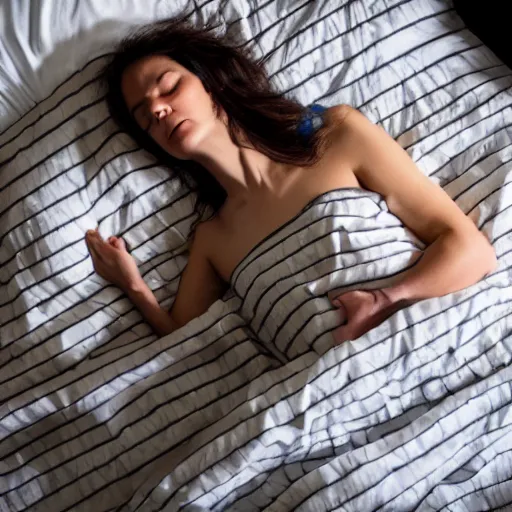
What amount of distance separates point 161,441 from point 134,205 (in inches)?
17.8

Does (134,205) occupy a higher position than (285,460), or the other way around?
(134,205)

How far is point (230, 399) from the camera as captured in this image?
46.1 inches

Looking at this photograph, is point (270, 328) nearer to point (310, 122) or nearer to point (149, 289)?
point (149, 289)

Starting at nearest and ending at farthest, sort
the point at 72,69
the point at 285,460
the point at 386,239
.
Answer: the point at 285,460 → the point at 386,239 → the point at 72,69

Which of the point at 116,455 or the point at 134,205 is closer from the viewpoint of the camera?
the point at 116,455

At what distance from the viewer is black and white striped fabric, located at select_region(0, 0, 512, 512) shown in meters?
1.04

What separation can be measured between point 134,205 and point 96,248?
0.11 metres

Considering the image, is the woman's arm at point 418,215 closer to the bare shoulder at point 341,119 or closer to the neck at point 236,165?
the bare shoulder at point 341,119

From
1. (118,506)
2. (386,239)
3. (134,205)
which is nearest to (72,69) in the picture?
(134,205)

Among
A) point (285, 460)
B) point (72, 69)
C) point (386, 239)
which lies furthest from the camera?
point (72, 69)

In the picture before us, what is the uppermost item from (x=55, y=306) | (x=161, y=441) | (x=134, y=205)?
(x=134, y=205)

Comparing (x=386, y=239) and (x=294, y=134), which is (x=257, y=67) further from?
(x=386, y=239)

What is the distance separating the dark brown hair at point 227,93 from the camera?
4.12ft

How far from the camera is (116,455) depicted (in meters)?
1.14
